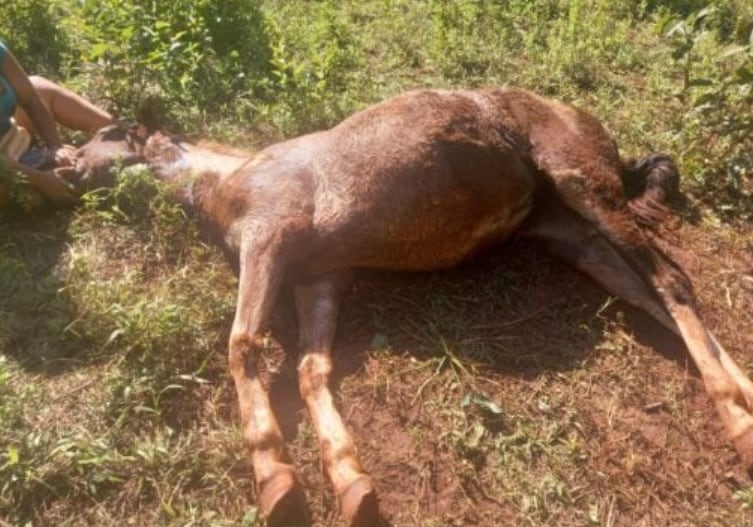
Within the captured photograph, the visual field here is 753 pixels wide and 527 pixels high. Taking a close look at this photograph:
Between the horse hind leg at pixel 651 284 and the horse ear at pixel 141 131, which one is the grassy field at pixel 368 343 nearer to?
the horse hind leg at pixel 651 284

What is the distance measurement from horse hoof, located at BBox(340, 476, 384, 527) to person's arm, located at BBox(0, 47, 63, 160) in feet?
11.0

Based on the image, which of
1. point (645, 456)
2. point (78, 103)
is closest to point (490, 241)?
point (645, 456)

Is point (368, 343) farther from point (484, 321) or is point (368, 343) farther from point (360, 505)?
point (360, 505)

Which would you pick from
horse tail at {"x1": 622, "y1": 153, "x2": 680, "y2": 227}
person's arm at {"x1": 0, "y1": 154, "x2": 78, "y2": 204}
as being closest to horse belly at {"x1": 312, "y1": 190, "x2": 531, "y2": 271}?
horse tail at {"x1": 622, "y1": 153, "x2": 680, "y2": 227}

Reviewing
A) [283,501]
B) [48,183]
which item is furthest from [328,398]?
[48,183]

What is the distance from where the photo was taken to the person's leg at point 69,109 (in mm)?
5324

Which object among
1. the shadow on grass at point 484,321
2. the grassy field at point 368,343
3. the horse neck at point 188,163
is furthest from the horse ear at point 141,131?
the shadow on grass at point 484,321

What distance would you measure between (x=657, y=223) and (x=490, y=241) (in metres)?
1.13

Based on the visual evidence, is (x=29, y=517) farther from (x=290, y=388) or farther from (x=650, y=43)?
(x=650, y=43)

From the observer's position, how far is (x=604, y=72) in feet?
20.3

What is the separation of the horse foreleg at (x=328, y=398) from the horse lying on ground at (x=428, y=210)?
0.5 inches

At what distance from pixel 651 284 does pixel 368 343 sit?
1.68 m

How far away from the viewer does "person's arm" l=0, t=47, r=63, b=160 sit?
4.83 meters

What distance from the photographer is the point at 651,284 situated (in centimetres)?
405
